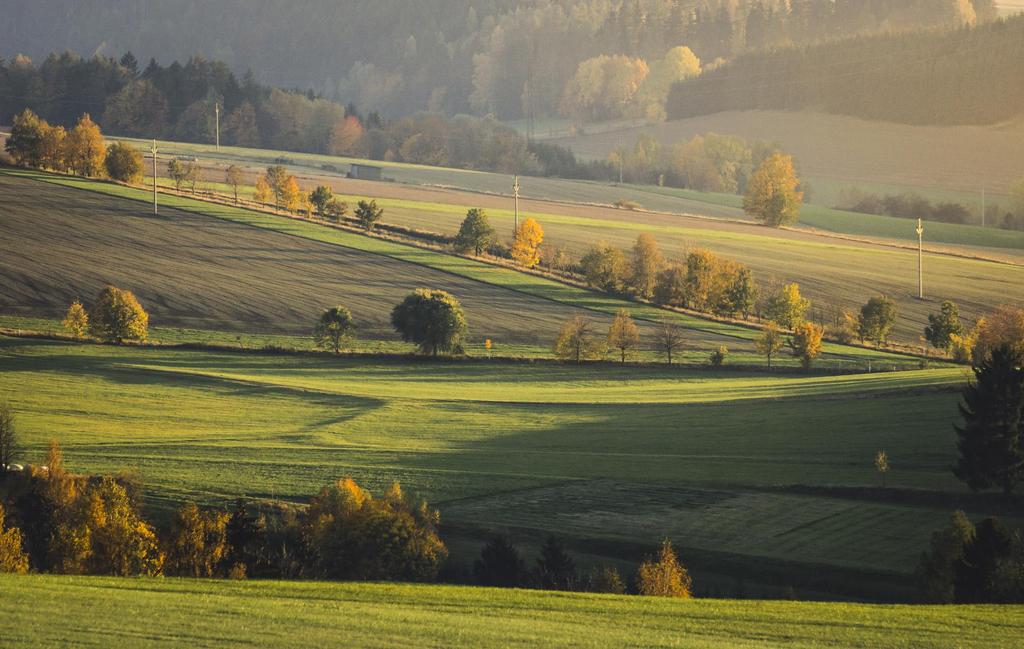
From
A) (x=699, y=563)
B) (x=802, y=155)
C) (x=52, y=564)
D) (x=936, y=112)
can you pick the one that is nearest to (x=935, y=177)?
(x=936, y=112)

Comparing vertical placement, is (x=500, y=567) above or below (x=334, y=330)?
below

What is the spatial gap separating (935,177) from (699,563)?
103 metres

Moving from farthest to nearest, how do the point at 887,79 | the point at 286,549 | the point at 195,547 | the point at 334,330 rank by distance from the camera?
the point at 887,79 → the point at 334,330 → the point at 286,549 → the point at 195,547

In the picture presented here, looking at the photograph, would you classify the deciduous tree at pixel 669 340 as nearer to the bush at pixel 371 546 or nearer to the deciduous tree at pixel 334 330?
the deciduous tree at pixel 334 330

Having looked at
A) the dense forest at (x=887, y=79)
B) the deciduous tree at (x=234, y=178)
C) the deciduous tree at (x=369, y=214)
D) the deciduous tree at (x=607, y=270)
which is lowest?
the deciduous tree at (x=607, y=270)

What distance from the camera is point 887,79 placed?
14575 centimetres

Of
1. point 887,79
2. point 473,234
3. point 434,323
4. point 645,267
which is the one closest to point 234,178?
point 473,234

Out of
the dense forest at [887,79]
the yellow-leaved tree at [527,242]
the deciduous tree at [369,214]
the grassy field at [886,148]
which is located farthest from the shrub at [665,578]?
the dense forest at [887,79]

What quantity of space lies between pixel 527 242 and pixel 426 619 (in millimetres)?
73405

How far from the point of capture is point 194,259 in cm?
8656

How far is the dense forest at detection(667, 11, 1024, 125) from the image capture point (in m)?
130

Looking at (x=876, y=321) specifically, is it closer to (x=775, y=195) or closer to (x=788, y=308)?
(x=788, y=308)

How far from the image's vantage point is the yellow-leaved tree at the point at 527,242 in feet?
305

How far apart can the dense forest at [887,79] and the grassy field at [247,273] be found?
221 feet
